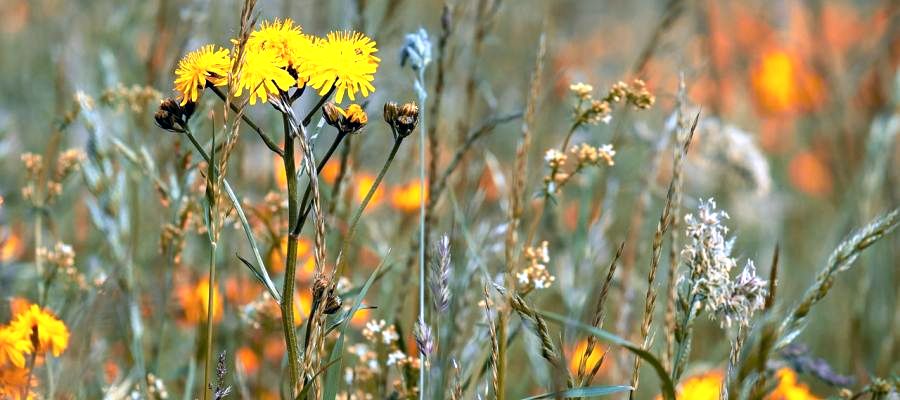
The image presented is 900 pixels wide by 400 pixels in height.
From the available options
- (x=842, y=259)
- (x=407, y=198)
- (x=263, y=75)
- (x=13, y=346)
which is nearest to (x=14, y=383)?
(x=13, y=346)

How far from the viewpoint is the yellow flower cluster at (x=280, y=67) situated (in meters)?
1.13

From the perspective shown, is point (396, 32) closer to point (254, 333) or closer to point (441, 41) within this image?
point (441, 41)

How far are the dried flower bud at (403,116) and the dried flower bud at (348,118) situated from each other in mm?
35

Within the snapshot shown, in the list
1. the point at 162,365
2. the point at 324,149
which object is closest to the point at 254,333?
the point at 162,365

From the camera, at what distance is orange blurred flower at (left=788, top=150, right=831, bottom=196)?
4.36 m

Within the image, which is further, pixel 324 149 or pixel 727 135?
pixel 324 149

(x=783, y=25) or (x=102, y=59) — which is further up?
(x=783, y=25)

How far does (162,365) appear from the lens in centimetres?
229

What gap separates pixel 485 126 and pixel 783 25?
2.45m

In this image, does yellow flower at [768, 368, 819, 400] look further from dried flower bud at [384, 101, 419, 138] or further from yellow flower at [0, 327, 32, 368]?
yellow flower at [0, 327, 32, 368]

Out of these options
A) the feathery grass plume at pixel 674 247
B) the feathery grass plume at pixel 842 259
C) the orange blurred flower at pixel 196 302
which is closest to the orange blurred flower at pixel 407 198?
the orange blurred flower at pixel 196 302

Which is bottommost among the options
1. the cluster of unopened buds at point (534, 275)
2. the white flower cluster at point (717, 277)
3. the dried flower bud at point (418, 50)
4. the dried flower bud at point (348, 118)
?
the white flower cluster at point (717, 277)

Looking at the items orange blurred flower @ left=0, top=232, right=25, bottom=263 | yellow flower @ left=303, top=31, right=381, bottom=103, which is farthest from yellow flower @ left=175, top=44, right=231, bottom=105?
orange blurred flower @ left=0, top=232, right=25, bottom=263

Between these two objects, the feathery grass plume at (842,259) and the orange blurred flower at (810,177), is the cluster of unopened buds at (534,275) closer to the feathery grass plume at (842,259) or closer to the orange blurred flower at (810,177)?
the feathery grass plume at (842,259)
